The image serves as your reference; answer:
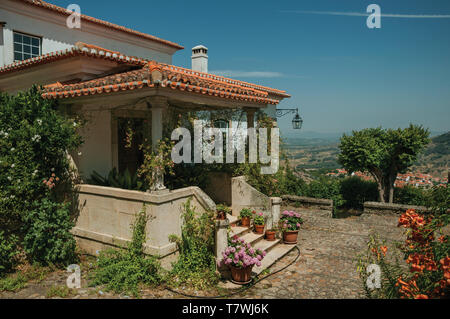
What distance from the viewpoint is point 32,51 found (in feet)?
42.7

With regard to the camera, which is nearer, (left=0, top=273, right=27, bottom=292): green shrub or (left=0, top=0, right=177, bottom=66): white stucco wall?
(left=0, top=273, right=27, bottom=292): green shrub

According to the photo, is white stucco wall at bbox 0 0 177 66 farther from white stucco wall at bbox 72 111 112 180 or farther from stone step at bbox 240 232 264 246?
stone step at bbox 240 232 264 246

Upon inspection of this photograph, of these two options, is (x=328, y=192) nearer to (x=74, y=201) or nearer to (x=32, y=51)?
(x=74, y=201)

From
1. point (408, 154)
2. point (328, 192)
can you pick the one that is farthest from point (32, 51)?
point (408, 154)

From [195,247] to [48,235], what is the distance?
3207 mm

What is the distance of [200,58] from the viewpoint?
55.7 feet

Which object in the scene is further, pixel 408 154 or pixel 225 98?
pixel 408 154

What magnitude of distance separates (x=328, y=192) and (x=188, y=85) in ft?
36.9

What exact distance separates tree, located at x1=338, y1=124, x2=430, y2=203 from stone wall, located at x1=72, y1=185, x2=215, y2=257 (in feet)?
34.8

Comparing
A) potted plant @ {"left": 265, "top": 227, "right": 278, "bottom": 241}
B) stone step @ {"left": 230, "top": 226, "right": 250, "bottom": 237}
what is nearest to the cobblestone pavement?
potted plant @ {"left": 265, "top": 227, "right": 278, "bottom": 241}

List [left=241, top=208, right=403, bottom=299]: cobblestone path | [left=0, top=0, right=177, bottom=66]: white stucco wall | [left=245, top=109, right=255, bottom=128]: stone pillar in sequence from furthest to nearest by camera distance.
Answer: [left=0, top=0, right=177, bottom=66]: white stucco wall, [left=245, top=109, right=255, bottom=128]: stone pillar, [left=241, top=208, right=403, bottom=299]: cobblestone path

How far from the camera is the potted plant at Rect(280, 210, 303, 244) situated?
8320mm

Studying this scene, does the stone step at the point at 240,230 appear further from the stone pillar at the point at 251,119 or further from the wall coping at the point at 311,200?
the wall coping at the point at 311,200

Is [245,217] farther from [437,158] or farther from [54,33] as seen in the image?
[437,158]
